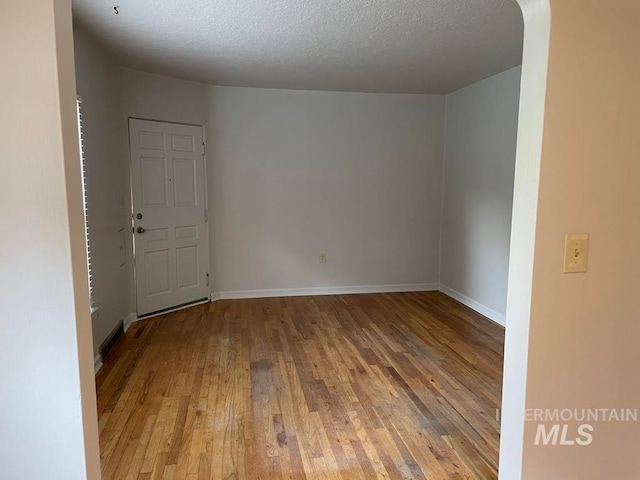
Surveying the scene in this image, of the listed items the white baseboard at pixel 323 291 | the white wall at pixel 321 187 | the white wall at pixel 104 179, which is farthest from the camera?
the white baseboard at pixel 323 291

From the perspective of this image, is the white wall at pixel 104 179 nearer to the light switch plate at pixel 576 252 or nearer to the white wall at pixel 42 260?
the white wall at pixel 42 260

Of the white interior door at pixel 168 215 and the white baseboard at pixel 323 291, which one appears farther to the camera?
the white baseboard at pixel 323 291

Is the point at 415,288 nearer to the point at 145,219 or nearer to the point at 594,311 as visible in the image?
the point at 145,219

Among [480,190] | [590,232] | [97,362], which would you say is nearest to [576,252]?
[590,232]

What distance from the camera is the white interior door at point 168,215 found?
4.05 m

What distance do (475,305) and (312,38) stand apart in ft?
10.7

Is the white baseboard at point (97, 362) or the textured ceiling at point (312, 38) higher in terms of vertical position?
the textured ceiling at point (312, 38)

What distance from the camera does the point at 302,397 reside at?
2637 millimetres

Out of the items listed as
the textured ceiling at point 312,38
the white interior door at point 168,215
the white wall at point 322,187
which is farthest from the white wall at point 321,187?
the textured ceiling at point 312,38

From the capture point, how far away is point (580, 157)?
1.23 meters

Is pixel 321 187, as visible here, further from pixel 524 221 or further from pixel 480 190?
pixel 524 221

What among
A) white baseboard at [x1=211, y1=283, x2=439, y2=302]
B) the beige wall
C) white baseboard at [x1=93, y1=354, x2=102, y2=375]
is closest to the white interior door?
white baseboard at [x1=211, y1=283, x2=439, y2=302]

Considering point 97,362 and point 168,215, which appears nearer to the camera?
point 97,362

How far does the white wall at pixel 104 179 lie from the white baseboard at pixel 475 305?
3648 millimetres
